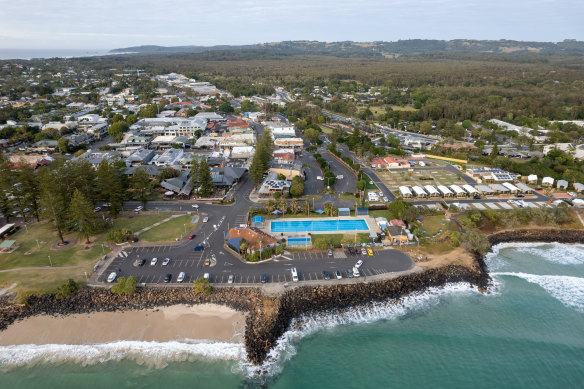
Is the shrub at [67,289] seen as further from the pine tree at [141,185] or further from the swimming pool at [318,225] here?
the swimming pool at [318,225]

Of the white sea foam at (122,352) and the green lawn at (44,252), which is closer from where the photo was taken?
the white sea foam at (122,352)

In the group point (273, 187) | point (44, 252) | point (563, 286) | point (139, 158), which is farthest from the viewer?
point (139, 158)

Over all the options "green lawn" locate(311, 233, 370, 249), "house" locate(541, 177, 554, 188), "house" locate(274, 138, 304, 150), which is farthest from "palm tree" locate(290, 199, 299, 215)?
"house" locate(541, 177, 554, 188)

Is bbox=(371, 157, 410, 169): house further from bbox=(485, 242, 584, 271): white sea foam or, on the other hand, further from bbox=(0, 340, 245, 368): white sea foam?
bbox=(0, 340, 245, 368): white sea foam

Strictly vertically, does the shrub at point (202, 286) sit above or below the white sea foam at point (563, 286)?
above

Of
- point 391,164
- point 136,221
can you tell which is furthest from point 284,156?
A: point 136,221

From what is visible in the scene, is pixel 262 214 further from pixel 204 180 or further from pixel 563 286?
pixel 563 286

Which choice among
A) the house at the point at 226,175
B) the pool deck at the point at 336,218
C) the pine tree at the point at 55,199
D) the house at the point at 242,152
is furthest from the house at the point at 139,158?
the pool deck at the point at 336,218
